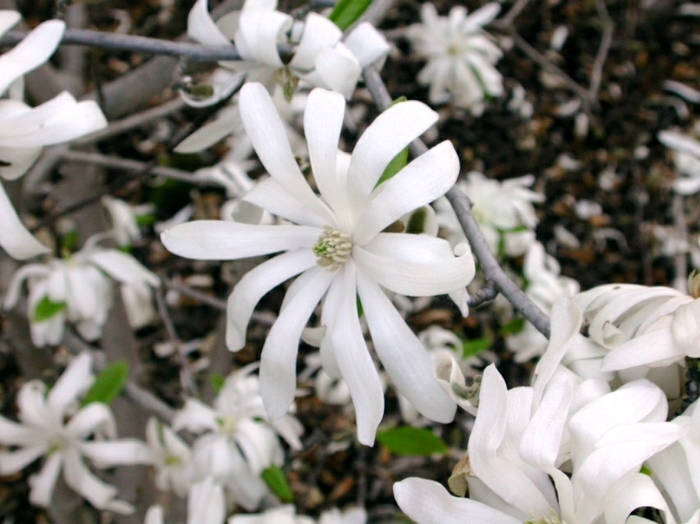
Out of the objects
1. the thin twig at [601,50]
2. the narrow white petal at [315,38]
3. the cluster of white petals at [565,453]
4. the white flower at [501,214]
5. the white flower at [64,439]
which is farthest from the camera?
the thin twig at [601,50]

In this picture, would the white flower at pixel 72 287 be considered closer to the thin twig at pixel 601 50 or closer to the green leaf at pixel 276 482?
the green leaf at pixel 276 482

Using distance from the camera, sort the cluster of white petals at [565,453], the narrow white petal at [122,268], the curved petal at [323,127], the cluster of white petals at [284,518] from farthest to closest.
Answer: the narrow white petal at [122,268]
the cluster of white petals at [284,518]
the curved petal at [323,127]
the cluster of white petals at [565,453]

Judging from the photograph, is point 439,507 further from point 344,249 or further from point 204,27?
point 204,27

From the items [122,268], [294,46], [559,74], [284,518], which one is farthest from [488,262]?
[559,74]

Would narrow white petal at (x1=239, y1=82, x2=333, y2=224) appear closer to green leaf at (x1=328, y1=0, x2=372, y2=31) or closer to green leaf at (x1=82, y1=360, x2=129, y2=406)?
green leaf at (x1=328, y1=0, x2=372, y2=31)

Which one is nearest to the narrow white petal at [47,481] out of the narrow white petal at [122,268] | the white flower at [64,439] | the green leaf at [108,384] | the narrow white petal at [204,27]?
the white flower at [64,439]

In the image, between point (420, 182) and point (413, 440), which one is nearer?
point (420, 182)
